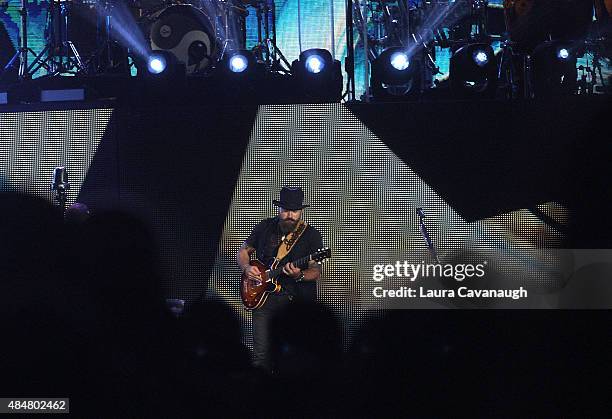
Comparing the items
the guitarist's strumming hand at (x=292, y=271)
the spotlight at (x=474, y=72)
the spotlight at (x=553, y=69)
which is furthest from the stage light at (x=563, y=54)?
the guitarist's strumming hand at (x=292, y=271)

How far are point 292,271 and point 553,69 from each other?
2.41 meters

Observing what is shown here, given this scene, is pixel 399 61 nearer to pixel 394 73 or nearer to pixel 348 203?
pixel 394 73

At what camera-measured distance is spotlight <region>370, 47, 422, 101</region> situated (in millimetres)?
6016

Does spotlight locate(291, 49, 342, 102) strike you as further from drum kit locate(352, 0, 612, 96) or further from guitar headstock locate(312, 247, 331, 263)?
guitar headstock locate(312, 247, 331, 263)

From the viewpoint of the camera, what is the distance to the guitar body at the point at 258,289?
5520 millimetres

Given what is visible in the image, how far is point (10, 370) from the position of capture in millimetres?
5473

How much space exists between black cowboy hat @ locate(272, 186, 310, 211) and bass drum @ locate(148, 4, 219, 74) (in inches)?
59.6

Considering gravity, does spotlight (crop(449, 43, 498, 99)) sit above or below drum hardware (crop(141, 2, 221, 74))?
below

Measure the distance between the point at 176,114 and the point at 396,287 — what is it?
1945mm

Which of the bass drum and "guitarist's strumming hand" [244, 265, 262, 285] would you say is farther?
the bass drum

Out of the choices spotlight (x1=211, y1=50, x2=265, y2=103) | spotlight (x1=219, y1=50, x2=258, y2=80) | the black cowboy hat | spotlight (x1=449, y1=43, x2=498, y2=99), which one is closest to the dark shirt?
the black cowboy hat

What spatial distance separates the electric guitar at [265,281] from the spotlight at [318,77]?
1.24 m

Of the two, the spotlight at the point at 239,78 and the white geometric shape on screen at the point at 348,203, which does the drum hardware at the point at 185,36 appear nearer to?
the spotlight at the point at 239,78

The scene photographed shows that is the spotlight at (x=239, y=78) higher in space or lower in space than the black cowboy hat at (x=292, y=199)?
higher
